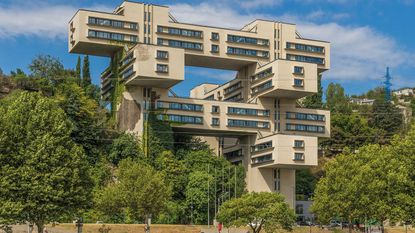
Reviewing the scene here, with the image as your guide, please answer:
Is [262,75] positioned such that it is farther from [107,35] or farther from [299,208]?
[107,35]

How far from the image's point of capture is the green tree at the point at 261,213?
6975cm

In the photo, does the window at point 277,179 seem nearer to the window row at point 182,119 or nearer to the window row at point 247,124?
the window row at point 247,124

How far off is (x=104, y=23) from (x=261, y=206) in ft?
167

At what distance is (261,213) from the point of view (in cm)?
7012

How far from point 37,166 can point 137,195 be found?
22.6 m

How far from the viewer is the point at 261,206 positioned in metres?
71.4

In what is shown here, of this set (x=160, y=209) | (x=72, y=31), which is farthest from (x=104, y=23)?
(x=160, y=209)

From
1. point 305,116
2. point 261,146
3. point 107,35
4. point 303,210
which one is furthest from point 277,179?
point 107,35

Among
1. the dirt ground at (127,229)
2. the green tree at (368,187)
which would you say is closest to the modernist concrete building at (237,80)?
the dirt ground at (127,229)

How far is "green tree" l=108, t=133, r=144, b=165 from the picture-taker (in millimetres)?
104312

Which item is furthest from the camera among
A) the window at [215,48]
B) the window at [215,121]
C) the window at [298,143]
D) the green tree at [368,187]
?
the window at [215,48]

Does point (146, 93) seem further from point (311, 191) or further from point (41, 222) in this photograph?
point (41, 222)

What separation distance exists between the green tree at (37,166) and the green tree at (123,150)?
5193 cm

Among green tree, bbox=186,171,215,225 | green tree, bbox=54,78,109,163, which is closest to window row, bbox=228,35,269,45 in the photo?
green tree, bbox=186,171,215,225
